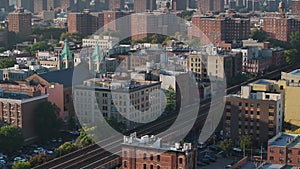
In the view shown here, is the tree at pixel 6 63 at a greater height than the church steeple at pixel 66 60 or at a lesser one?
lesser

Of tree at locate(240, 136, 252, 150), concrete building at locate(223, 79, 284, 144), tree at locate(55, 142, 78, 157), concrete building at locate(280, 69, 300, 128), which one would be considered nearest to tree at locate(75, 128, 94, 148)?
tree at locate(55, 142, 78, 157)

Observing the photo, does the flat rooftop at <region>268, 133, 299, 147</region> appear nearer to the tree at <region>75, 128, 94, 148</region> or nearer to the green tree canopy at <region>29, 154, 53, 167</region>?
the tree at <region>75, 128, 94, 148</region>

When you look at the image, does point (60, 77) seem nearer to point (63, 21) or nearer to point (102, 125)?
point (102, 125)

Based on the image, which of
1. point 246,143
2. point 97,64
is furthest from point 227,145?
point 97,64

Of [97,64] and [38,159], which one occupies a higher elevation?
[97,64]

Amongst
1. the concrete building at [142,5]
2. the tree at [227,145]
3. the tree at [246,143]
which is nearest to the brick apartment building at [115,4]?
the concrete building at [142,5]

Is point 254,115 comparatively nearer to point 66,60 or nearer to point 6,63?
point 66,60

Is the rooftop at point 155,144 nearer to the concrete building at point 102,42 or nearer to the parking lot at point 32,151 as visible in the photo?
the parking lot at point 32,151
